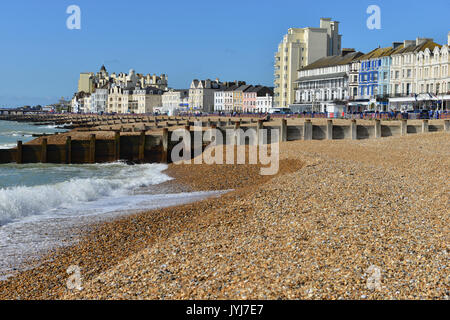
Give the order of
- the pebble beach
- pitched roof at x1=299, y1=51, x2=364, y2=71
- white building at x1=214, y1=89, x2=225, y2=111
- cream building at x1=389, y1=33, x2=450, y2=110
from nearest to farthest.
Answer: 1. the pebble beach
2. cream building at x1=389, y1=33, x2=450, y2=110
3. pitched roof at x1=299, y1=51, x2=364, y2=71
4. white building at x1=214, y1=89, x2=225, y2=111

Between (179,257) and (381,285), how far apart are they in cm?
336

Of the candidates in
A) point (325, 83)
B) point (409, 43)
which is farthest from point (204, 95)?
point (409, 43)

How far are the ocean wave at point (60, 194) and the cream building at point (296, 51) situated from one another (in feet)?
278

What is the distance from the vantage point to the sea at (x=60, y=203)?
11.6 m

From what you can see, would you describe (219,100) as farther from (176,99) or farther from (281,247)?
(281,247)

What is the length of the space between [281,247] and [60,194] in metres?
10.6

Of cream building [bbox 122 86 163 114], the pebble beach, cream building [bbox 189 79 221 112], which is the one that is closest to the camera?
the pebble beach

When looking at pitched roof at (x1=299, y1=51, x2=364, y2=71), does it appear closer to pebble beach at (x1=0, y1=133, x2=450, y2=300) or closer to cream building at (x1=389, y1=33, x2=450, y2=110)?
cream building at (x1=389, y1=33, x2=450, y2=110)

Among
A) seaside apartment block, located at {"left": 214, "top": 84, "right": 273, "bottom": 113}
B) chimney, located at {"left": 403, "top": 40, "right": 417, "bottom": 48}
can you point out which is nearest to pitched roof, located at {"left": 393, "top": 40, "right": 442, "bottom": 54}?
chimney, located at {"left": 403, "top": 40, "right": 417, "bottom": 48}

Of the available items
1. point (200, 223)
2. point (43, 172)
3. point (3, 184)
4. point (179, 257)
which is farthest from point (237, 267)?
point (43, 172)

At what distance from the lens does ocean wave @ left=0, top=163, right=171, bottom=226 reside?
610 inches

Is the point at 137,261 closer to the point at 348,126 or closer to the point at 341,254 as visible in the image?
the point at 341,254

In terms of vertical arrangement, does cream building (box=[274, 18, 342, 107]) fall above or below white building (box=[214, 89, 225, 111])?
above
